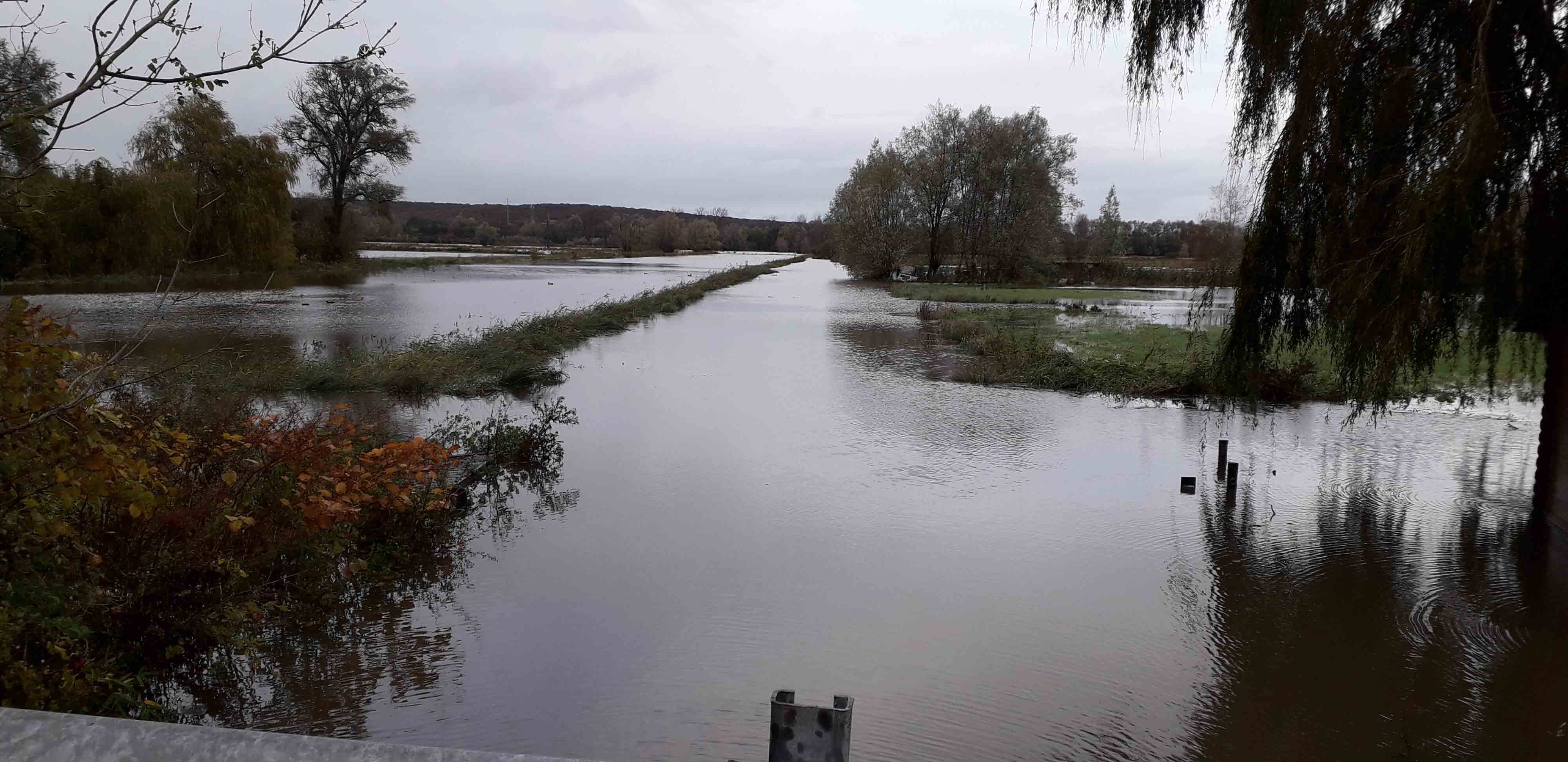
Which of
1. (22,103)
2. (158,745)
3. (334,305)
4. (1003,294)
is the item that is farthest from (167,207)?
(158,745)

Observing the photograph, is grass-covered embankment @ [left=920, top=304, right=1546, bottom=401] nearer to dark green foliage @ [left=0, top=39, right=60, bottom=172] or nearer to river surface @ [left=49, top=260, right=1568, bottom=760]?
river surface @ [left=49, top=260, right=1568, bottom=760]

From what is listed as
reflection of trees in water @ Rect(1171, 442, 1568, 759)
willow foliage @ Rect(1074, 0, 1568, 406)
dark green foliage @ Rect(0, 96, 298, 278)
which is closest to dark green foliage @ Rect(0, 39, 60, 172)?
reflection of trees in water @ Rect(1171, 442, 1568, 759)

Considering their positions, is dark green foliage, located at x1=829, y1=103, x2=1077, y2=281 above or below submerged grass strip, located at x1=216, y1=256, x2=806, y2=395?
above

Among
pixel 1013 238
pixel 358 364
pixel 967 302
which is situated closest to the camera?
pixel 358 364

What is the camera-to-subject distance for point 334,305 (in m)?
28.5

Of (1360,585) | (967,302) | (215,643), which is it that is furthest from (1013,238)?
(215,643)

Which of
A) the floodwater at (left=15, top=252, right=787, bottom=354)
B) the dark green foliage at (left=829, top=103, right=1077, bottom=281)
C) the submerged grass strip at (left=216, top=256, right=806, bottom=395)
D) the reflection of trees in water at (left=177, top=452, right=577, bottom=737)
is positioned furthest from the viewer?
the dark green foliage at (left=829, top=103, right=1077, bottom=281)

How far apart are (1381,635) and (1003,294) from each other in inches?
1437

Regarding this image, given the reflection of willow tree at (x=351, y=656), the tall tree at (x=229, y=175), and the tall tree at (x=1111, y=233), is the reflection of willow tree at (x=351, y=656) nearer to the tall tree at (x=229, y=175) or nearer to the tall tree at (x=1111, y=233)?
the tall tree at (x=229, y=175)

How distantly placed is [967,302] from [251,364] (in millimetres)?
27097

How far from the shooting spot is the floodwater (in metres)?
18.8

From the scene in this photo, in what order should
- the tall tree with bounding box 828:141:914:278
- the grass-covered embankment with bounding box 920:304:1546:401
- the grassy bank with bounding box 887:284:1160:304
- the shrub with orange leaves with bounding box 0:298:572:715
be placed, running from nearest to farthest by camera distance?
the shrub with orange leaves with bounding box 0:298:572:715
the grass-covered embankment with bounding box 920:304:1546:401
the grassy bank with bounding box 887:284:1160:304
the tall tree with bounding box 828:141:914:278

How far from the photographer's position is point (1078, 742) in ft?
15.0

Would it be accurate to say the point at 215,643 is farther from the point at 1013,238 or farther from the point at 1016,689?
the point at 1013,238
